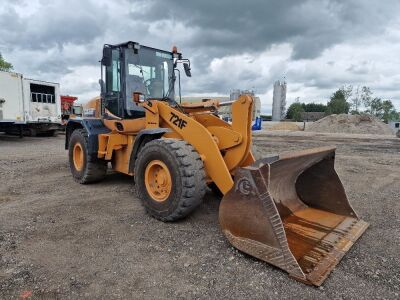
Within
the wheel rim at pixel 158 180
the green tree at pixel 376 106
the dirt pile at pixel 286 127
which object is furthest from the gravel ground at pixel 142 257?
the green tree at pixel 376 106

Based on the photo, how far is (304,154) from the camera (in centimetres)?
373

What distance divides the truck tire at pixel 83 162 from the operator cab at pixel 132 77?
81 cm

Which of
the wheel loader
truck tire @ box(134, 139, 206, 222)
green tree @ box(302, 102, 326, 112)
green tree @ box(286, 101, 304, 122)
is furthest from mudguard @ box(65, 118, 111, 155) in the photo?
green tree @ box(302, 102, 326, 112)

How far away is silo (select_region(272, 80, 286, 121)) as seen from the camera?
222 feet

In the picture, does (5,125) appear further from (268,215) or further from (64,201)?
(268,215)

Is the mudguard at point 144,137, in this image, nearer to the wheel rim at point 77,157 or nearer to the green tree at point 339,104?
the wheel rim at point 77,157

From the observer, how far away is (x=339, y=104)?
217 ft

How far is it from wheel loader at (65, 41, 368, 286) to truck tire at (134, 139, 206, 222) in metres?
0.01

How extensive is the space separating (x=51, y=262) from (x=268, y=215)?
208 centimetres

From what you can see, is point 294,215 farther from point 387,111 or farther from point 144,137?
point 387,111

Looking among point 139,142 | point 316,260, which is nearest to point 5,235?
point 139,142

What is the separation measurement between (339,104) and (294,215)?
68.5m

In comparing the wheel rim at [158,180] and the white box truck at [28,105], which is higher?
the white box truck at [28,105]

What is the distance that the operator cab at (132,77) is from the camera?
5.52 m
